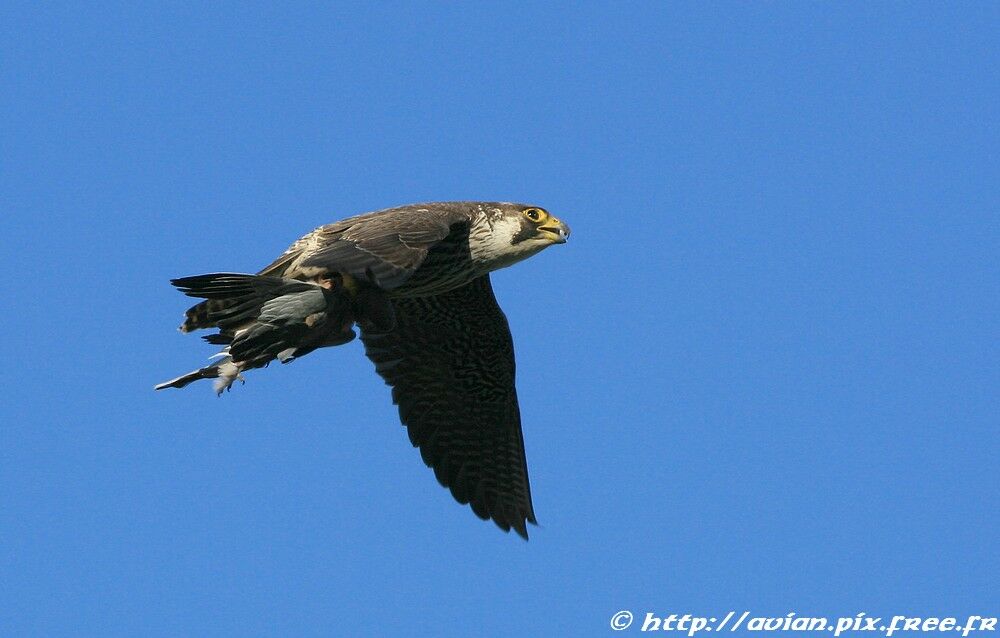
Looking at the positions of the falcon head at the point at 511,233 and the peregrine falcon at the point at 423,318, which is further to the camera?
the falcon head at the point at 511,233

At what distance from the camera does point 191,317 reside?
1083 cm

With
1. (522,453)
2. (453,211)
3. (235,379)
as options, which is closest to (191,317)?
(235,379)

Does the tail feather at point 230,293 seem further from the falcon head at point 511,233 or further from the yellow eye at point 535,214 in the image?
the yellow eye at point 535,214

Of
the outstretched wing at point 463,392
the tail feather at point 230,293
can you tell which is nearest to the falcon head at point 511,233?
the outstretched wing at point 463,392

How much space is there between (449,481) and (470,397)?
92 centimetres

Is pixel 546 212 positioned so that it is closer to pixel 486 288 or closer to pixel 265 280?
pixel 486 288

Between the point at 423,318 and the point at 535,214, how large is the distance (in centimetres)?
251

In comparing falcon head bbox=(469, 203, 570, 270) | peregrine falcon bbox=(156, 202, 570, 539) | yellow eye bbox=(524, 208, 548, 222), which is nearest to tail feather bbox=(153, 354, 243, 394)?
peregrine falcon bbox=(156, 202, 570, 539)

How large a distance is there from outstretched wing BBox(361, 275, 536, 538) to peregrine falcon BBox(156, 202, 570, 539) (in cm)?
1

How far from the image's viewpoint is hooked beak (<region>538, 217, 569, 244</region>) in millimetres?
12125

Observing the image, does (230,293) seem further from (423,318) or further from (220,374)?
(423,318)

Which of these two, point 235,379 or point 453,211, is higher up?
point 453,211

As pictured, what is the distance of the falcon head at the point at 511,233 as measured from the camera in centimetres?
1187

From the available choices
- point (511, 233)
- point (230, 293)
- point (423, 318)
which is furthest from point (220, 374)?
point (423, 318)
